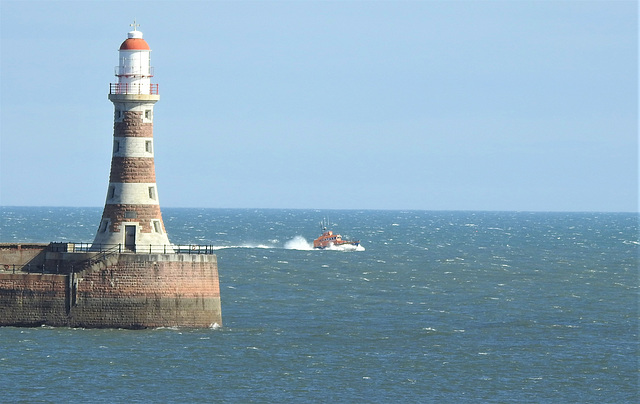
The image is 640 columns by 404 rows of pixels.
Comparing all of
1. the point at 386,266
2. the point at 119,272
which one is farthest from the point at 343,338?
the point at 386,266

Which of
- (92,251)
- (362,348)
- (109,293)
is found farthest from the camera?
(92,251)

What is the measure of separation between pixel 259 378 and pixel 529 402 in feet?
31.8

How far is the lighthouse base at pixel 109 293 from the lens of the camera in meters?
56.6

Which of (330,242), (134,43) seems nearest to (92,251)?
(134,43)

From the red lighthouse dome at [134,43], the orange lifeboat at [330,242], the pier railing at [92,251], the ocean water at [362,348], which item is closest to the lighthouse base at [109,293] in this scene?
the pier railing at [92,251]

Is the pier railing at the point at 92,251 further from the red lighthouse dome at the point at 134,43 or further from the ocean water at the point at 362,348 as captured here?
the red lighthouse dome at the point at 134,43

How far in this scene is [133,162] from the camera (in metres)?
58.1

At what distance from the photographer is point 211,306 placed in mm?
58500

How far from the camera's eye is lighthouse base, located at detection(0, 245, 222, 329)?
186 ft

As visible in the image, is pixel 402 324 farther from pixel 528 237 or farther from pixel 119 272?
pixel 528 237

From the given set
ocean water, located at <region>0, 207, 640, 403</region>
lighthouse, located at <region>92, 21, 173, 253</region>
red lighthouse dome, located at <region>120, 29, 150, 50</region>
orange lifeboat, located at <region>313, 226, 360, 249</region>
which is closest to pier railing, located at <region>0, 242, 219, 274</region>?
lighthouse, located at <region>92, 21, 173, 253</region>

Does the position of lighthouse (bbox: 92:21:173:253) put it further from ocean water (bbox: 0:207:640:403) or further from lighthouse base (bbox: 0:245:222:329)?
ocean water (bbox: 0:207:640:403)

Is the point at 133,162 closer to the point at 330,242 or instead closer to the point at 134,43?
the point at 134,43

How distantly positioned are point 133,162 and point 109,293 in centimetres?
557
